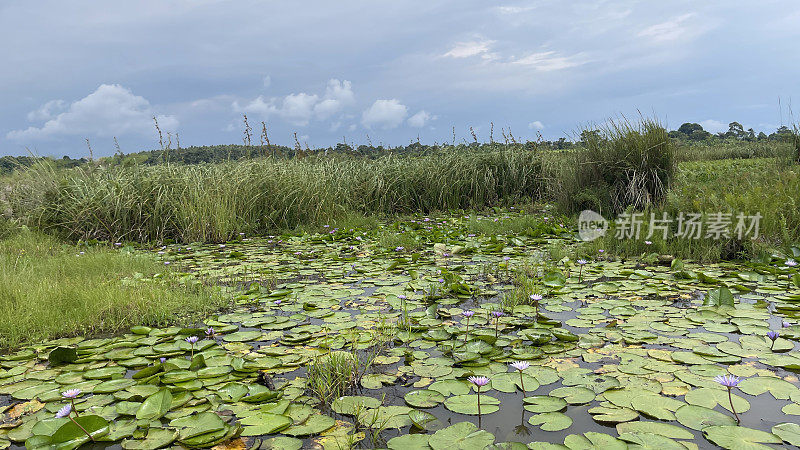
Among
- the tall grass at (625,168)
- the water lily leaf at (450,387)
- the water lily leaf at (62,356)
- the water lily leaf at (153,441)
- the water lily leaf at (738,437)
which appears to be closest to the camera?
the water lily leaf at (738,437)

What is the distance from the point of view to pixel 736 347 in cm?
225

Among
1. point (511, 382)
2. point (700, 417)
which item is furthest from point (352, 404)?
point (700, 417)

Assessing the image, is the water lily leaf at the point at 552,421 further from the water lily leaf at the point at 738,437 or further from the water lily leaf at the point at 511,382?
the water lily leaf at the point at 738,437

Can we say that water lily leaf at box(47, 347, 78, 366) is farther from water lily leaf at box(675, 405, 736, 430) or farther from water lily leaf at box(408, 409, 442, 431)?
water lily leaf at box(675, 405, 736, 430)

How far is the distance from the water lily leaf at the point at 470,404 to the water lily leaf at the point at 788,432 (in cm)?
87

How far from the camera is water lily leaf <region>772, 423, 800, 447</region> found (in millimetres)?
1478

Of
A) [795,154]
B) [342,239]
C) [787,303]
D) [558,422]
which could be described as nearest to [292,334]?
[558,422]

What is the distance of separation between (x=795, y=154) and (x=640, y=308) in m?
9.28

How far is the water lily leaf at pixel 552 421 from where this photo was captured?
5.25 feet

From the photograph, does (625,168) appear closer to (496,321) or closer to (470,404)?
(496,321)

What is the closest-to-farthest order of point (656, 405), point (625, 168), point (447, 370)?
point (656, 405), point (447, 370), point (625, 168)

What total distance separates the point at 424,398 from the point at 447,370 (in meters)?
0.28

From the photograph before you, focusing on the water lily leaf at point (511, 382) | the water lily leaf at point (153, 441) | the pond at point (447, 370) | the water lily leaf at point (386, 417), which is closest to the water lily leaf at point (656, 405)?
the pond at point (447, 370)

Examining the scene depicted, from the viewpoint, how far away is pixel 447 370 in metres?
2.08
